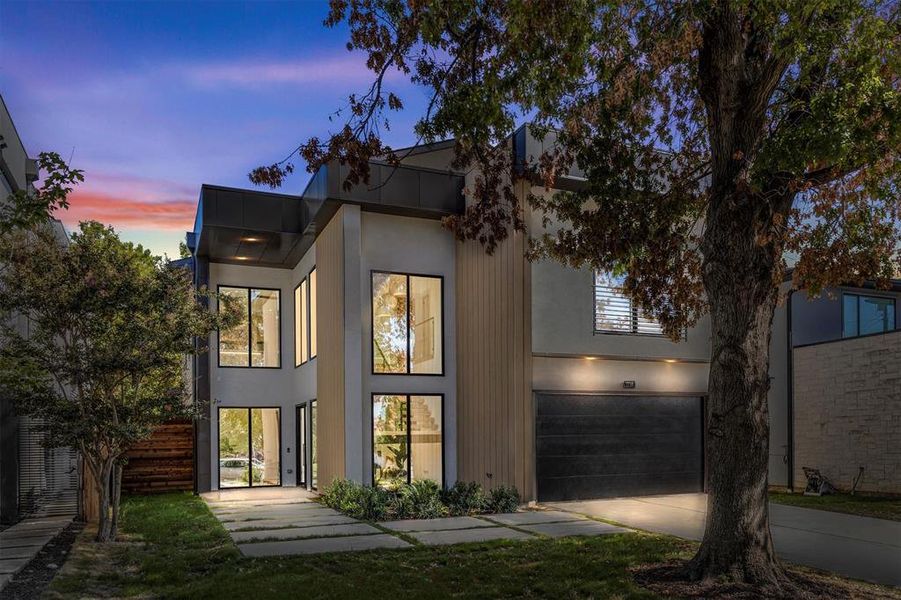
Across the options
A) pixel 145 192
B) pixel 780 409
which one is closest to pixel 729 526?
pixel 780 409

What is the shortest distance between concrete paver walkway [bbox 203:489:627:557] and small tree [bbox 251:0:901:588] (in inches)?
124

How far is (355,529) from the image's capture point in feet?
32.3

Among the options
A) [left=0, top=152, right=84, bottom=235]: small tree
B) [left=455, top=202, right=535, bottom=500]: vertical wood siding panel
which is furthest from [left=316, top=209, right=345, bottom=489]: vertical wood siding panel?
[left=0, top=152, right=84, bottom=235]: small tree

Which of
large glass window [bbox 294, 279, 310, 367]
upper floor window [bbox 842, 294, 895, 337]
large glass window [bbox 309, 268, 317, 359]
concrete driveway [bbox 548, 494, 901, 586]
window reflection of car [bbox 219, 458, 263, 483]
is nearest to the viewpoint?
concrete driveway [bbox 548, 494, 901, 586]

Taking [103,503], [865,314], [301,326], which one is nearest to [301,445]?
[301,326]

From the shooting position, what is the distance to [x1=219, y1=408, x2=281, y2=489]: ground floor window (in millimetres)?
16094

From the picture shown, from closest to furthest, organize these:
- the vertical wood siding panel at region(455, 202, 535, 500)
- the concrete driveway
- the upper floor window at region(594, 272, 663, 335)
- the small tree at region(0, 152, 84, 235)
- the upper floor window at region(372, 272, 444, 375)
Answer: the small tree at region(0, 152, 84, 235), the concrete driveway, the vertical wood siding panel at region(455, 202, 535, 500), the upper floor window at region(372, 272, 444, 375), the upper floor window at region(594, 272, 663, 335)

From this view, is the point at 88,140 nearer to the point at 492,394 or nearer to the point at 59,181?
the point at 59,181

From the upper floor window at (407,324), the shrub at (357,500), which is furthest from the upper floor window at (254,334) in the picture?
the shrub at (357,500)

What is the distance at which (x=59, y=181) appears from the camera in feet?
19.0

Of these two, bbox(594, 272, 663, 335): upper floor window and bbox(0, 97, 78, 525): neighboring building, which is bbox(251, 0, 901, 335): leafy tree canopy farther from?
bbox(0, 97, 78, 525): neighboring building

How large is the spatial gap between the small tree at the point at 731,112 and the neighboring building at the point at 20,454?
6.25m

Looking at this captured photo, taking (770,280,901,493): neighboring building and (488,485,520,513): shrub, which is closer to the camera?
(488,485,520,513): shrub

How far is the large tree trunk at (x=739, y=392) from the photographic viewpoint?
6.85m
